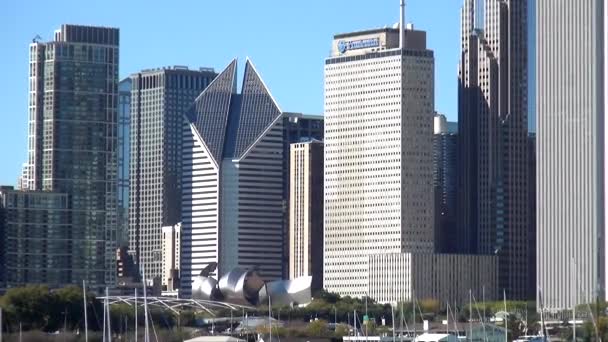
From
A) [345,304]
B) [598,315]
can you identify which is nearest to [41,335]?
[598,315]

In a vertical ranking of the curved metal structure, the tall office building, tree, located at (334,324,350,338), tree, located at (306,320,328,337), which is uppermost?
the tall office building

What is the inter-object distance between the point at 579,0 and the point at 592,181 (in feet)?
49.7

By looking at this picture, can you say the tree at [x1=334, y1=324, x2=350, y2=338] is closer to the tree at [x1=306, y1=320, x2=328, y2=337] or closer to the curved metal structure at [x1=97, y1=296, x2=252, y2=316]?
the tree at [x1=306, y1=320, x2=328, y2=337]

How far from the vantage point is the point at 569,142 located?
177625 mm

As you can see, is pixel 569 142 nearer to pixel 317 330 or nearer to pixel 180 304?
pixel 180 304

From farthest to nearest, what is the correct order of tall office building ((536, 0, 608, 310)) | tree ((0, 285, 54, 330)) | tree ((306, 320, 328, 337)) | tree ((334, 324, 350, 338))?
1. tall office building ((536, 0, 608, 310))
2. tree ((334, 324, 350, 338))
3. tree ((306, 320, 328, 337))
4. tree ((0, 285, 54, 330))

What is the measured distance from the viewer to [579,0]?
574ft

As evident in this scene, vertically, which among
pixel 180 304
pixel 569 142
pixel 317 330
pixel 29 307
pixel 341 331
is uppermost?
pixel 569 142

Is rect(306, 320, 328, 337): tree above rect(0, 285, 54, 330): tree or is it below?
below

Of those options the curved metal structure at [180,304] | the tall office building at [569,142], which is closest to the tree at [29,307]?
the curved metal structure at [180,304]

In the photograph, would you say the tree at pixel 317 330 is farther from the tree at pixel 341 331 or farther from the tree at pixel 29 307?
the tree at pixel 29 307

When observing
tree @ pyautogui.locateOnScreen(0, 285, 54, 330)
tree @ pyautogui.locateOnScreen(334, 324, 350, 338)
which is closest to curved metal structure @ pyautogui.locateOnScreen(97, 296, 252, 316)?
tree @ pyautogui.locateOnScreen(0, 285, 54, 330)

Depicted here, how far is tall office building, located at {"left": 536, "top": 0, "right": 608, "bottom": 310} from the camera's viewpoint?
175m

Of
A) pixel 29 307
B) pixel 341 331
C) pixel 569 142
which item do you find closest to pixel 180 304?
pixel 341 331
